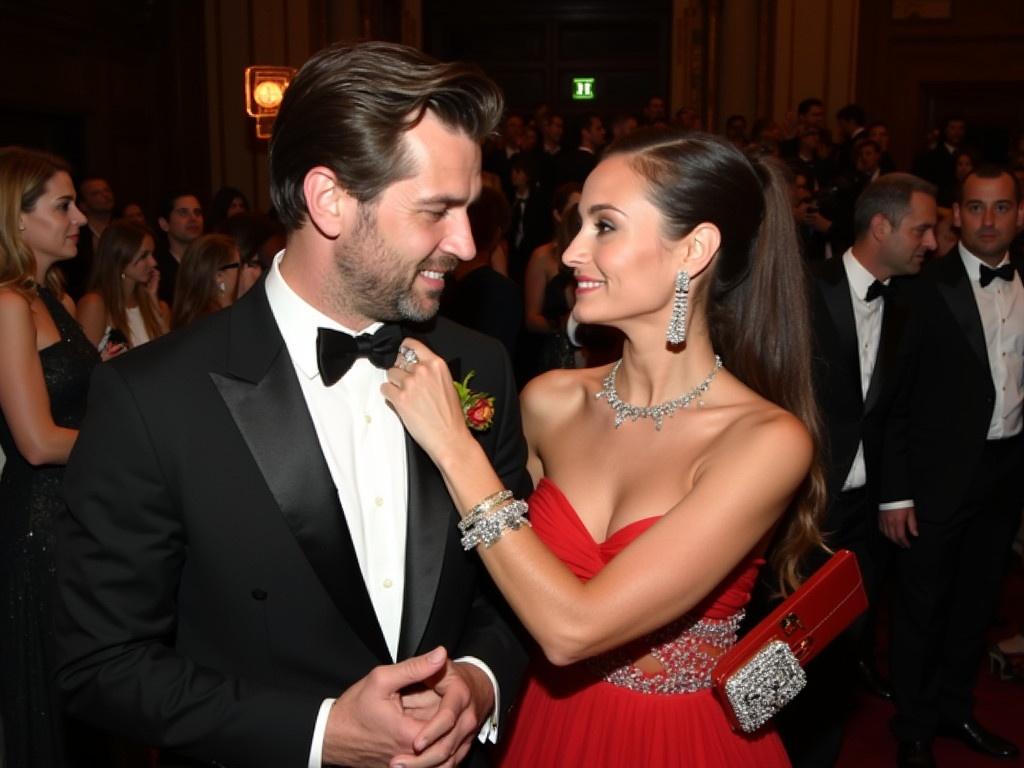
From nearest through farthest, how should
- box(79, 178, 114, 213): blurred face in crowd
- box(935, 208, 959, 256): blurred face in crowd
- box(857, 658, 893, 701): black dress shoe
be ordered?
box(857, 658, 893, 701): black dress shoe → box(935, 208, 959, 256): blurred face in crowd → box(79, 178, 114, 213): blurred face in crowd

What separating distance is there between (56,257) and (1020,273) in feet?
11.6

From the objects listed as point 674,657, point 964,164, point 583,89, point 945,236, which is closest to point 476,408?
point 674,657

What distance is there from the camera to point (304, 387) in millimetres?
1668

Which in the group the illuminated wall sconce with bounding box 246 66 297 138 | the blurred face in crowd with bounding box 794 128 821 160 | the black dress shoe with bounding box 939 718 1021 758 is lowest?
the black dress shoe with bounding box 939 718 1021 758

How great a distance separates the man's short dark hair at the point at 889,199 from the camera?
3.73m

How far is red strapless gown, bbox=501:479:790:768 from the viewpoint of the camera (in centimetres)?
205

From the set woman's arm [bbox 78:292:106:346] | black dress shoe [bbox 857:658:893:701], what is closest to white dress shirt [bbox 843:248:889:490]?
black dress shoe [bbox 857:658:893:701]

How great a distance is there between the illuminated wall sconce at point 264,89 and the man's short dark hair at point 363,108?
26.2ft

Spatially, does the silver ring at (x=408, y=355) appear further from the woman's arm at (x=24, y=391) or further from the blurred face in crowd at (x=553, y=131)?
the blurred face in crowd at (x=553, y=131)

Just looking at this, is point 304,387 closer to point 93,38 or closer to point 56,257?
point 56,257

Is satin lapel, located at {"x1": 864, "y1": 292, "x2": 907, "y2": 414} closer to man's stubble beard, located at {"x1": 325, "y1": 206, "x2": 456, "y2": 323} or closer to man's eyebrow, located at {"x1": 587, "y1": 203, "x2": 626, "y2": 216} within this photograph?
man's eyebrow, located at {"x1": 587, "y1": 203, "x2": 626, "y2": 216}

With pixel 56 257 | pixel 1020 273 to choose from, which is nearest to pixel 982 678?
pixel 1020 273

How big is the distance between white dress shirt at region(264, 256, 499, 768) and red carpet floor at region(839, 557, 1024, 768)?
257 centimetres

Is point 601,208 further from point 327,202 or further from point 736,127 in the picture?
point 736,127
